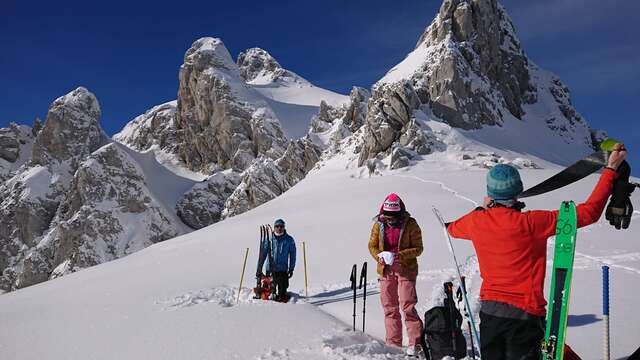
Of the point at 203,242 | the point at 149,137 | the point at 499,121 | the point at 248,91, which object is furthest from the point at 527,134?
the point at 149,137

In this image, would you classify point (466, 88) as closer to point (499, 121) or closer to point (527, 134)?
point (499, 121)

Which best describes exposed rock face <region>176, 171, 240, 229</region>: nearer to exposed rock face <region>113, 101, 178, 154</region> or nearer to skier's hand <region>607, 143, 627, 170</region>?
exposed rock face <region>113, 101, 178, 154</region>

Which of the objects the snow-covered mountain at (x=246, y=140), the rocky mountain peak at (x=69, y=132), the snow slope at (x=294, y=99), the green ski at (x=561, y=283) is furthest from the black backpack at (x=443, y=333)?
the rocky mountain peak at (x=69, y=132)

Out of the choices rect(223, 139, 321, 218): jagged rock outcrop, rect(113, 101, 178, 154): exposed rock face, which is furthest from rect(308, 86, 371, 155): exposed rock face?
rect(113, 101, 178, 154): exposed rock face

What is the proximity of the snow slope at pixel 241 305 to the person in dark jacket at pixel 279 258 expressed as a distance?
55 cm

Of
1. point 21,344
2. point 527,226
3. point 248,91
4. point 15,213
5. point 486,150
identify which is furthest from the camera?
point 248,91

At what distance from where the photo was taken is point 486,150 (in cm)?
4172

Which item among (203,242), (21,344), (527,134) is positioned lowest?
(21,344)

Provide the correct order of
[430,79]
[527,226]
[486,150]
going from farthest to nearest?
[430,79] < [486,150] < [527,226]

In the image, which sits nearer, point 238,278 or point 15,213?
point 238,278

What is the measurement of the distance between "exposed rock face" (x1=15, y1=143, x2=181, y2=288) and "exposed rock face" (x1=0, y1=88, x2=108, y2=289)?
405 centimetres

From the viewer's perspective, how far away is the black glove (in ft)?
9.64

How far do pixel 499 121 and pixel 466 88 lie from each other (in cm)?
577

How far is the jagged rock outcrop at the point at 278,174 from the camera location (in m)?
63.0
